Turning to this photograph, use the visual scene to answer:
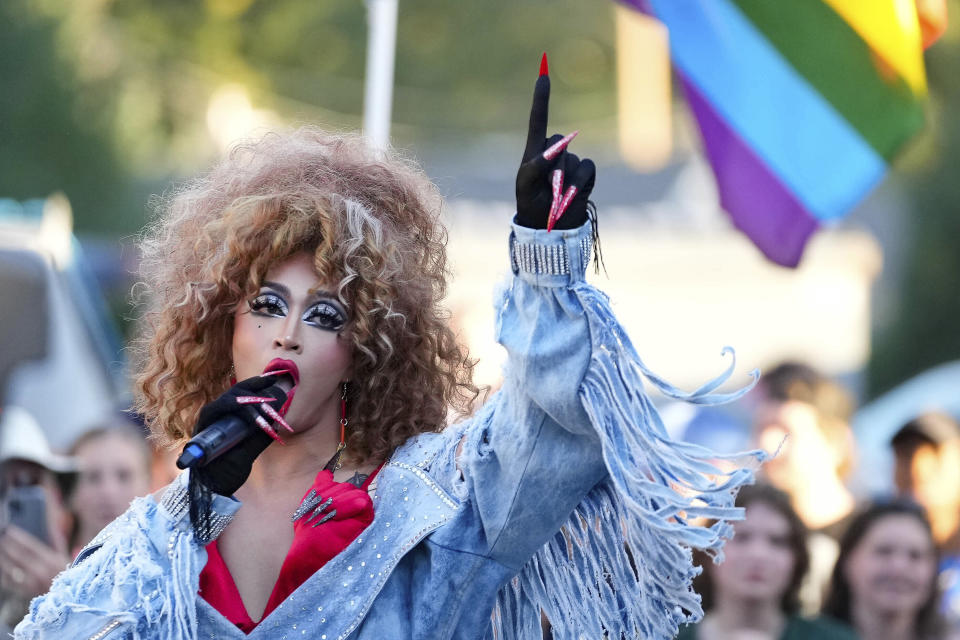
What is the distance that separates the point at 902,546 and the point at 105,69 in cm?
1118

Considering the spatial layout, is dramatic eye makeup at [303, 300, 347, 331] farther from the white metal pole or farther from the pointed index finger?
the white metal pole

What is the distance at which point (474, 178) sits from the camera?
20.8 metres

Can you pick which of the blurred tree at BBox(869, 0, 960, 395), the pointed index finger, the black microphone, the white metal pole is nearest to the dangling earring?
the black microphone

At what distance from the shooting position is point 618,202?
66.5 feet

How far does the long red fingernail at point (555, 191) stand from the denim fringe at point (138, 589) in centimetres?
89

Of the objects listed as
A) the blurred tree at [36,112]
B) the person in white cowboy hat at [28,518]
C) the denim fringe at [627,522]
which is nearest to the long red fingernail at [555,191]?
the denim fringe at [627,522]

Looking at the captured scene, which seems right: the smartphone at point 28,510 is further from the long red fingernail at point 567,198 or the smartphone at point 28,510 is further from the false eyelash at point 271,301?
the long red fingernail at point 567,198

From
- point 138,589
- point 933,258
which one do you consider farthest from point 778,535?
point 933,258

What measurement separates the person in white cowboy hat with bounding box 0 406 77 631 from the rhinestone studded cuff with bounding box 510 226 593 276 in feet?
8.73

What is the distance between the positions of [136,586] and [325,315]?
589mm

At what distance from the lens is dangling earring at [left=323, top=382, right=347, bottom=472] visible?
276cm

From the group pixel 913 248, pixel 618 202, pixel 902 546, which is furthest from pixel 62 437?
pixel 618 202

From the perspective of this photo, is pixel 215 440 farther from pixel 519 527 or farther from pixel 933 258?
pixel 933 258

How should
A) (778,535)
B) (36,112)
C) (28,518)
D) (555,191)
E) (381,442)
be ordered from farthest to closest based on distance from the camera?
(36,112), (28,518), (778,535), (381,442), (555,191)
